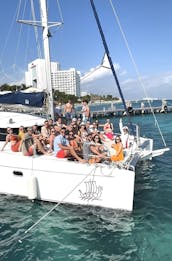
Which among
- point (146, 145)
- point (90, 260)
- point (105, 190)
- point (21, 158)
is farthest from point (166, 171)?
point (90, 260)

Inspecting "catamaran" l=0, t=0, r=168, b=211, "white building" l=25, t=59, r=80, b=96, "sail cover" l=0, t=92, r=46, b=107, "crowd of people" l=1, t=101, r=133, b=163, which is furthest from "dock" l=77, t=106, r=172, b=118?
"catamaran" l=0, t=0, r=168, b=211

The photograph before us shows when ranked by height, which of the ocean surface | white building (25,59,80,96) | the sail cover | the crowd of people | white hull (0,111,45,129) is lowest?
the ocean surface

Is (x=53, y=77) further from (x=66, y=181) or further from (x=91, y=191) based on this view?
(x=91, y=191)

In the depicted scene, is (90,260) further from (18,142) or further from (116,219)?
(18,142)

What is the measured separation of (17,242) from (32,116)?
7.28m

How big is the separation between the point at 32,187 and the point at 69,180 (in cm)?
117

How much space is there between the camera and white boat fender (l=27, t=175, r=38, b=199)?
969 centimetres

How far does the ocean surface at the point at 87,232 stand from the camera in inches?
287

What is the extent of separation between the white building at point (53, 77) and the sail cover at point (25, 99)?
0.92m

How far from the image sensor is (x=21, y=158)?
10203 mm

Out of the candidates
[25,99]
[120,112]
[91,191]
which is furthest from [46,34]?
[120,112]

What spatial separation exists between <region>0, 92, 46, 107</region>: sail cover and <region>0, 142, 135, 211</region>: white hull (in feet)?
14.0

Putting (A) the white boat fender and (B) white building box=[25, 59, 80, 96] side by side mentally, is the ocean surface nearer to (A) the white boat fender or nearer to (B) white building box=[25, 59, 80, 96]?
(A) the white boat fender

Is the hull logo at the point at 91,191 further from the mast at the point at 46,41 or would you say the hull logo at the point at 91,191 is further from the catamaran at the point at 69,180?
the mast at the point at 46,41
